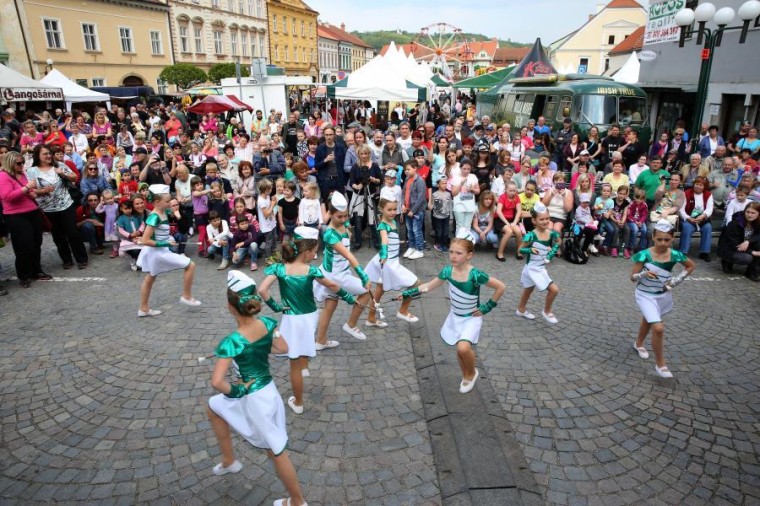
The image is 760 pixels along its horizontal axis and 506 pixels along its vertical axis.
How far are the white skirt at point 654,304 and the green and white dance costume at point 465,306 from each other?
→ 1.97 m

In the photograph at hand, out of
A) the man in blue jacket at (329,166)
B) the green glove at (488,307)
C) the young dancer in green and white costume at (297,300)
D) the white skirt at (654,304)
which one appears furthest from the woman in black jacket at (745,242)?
the young dancer in green and white costume at (297,300)

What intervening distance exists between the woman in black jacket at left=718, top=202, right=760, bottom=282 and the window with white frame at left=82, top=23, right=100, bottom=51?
40768 millimetres

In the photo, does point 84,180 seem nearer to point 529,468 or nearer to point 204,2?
point 529,468

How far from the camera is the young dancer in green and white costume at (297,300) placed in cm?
449

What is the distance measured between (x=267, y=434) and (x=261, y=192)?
20.0 ft

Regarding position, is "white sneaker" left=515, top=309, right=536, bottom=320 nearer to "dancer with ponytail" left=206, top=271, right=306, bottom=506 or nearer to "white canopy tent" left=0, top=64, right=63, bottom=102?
"dancer with ponytail" left=206, top=271, right=306, bottom=506

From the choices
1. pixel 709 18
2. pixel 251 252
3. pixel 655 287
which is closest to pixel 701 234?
pixel 655 287

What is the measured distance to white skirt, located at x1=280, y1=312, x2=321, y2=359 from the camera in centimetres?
452

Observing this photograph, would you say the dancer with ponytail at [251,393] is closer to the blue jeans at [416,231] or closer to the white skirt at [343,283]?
A: the white skirt at [343,283]

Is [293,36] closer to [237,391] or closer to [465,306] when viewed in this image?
[465,306]

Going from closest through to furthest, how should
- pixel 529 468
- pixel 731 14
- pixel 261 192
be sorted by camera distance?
pixel 529 468
pixel 261 192
pixel 731 14

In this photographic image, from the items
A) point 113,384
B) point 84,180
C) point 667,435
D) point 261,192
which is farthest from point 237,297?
point 84,180

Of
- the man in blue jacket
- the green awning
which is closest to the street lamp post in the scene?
the man in blue jacket

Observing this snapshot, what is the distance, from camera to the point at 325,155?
395 inches
